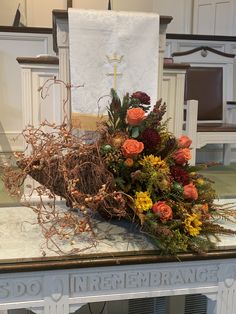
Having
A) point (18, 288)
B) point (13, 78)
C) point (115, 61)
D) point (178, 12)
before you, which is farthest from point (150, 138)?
point (178, 12)

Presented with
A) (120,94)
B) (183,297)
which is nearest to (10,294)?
(183,297)

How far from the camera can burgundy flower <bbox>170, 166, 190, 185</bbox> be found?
102 cm

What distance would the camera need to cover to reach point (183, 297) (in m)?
1.37

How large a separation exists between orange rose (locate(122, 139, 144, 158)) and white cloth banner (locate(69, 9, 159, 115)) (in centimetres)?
79

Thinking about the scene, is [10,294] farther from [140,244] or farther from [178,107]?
[178,107]

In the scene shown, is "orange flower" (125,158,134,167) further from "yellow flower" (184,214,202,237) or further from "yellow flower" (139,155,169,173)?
"yellow flower" (184,214,202,237)

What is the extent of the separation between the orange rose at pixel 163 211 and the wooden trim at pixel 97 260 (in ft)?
0.31

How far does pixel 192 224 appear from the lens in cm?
96

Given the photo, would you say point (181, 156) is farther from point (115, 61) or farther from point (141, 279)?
point (115, 61)

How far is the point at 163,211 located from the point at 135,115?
261 millimetres

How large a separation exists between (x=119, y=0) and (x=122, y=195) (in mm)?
4633

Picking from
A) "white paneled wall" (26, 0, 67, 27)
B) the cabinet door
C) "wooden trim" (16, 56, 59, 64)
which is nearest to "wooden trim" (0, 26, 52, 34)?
"white paneled wall" (26, 0, 67, 27)

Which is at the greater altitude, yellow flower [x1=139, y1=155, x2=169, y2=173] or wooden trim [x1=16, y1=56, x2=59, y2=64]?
wooden trim [x1=16, y1=56, x2=59, y2=64]

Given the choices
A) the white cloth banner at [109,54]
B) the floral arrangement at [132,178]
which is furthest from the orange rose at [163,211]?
the white cloth banner at [109,54]
